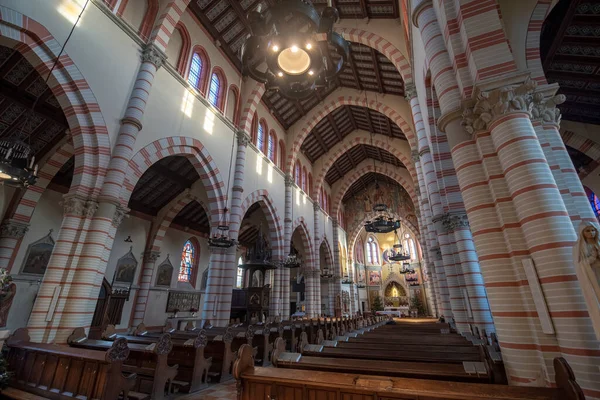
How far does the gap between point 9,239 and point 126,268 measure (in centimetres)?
448

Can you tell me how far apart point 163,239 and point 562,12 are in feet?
54.2

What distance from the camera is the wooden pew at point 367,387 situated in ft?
6.77

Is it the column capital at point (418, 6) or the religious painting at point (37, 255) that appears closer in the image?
the column capital at point (418, 6)

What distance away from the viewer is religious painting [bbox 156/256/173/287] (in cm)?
1402

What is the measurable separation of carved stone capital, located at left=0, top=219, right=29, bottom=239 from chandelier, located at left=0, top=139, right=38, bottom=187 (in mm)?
6044

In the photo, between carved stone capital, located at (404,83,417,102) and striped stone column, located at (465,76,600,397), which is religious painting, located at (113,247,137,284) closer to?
carved stone capital, located at (404,83,417,102)

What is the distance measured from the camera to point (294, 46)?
170 inches

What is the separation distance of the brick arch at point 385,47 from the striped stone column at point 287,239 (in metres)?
7.81

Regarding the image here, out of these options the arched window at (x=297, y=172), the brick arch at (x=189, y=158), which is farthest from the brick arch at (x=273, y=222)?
the arched window at (x=297, y=172)

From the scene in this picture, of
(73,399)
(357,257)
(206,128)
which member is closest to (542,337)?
(73,399)

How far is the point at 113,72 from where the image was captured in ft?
23.6

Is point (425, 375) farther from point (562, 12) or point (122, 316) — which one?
point (122, 316)

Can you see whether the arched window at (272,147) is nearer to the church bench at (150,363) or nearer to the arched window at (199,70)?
the arched window at (199,70)

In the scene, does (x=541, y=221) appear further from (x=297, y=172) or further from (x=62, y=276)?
(x=297, y=172)
